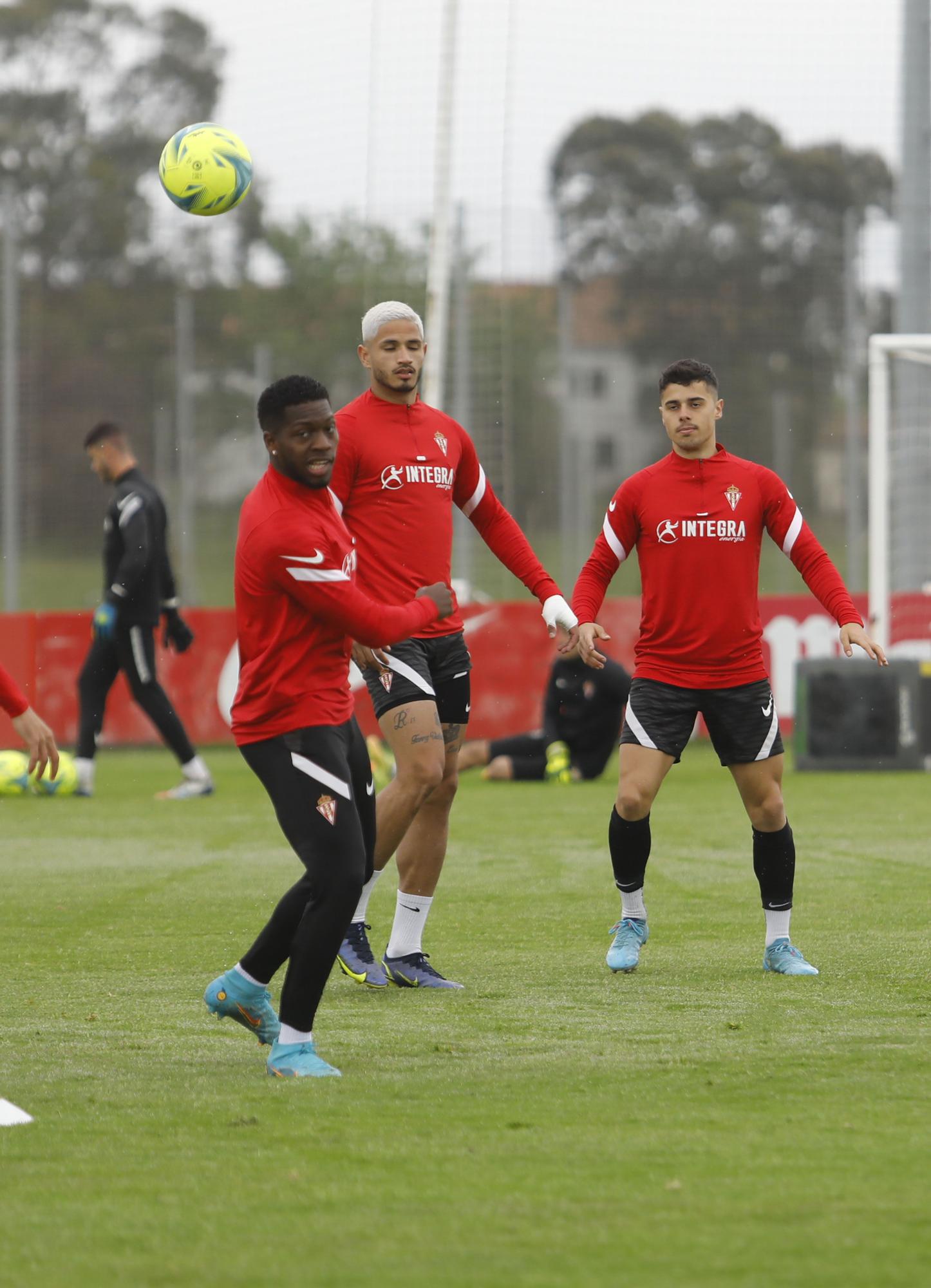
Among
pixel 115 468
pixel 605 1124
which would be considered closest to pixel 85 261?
pixel 115 468

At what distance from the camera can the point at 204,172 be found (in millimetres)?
8258

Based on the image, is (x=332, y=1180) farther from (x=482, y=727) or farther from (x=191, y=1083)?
(x=482, y=727)

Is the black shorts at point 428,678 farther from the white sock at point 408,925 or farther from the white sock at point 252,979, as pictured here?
the white sock at point 252,979

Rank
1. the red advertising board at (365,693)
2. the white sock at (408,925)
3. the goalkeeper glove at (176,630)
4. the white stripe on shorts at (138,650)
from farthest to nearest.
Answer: the red advertising board at (365,693), the goalkeeper glove at (176,630), the white stripe on shorts at (138,650), the white sock at (408,925)

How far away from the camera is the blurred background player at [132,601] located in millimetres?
13008

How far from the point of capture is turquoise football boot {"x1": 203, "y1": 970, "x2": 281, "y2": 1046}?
200 inches

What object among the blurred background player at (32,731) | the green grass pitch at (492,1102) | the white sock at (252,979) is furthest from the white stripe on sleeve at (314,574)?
the green grass pitch at (492,1102)

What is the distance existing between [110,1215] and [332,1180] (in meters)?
0.47

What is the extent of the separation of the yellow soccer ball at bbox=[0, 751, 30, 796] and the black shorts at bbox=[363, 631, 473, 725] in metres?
7.96

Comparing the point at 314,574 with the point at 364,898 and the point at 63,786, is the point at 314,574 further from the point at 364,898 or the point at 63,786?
the point at 63,786

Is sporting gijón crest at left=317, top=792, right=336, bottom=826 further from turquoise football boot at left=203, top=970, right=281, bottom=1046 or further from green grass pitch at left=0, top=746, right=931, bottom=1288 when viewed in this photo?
green grass pitch at left=0, top=746, right=931, bottom=1288

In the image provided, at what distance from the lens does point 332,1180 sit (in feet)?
12.6

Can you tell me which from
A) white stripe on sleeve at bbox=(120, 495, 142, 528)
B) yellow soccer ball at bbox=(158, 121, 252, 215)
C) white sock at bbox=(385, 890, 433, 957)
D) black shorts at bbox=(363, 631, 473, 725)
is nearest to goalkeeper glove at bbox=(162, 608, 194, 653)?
white stripe on sleeve at bbox=(120, 495, 142, 528)

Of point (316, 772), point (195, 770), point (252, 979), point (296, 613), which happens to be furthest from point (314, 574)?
Answer: point (195, 770)
